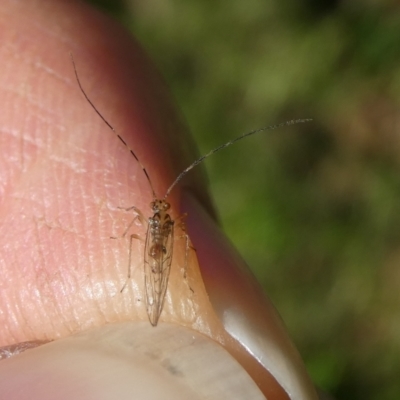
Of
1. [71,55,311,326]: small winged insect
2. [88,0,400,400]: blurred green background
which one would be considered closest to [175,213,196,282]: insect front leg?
[71,55,311,326]: small winged insect

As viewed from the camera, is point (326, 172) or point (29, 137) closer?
point (29, 137)

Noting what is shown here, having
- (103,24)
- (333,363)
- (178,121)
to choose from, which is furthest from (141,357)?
(333,363)

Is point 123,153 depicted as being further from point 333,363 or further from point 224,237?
point 333,363

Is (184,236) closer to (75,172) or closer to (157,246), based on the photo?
(157,246)

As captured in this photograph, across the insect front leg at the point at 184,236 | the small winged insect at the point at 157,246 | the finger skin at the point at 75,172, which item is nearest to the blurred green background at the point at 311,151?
the finger skin at the point at 75,172

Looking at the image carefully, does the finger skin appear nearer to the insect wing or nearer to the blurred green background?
the insect wing

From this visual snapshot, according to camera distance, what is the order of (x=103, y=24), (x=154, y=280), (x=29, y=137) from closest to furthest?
(x=154, y=280), (x=29, y=137), (x=103, y=24)
